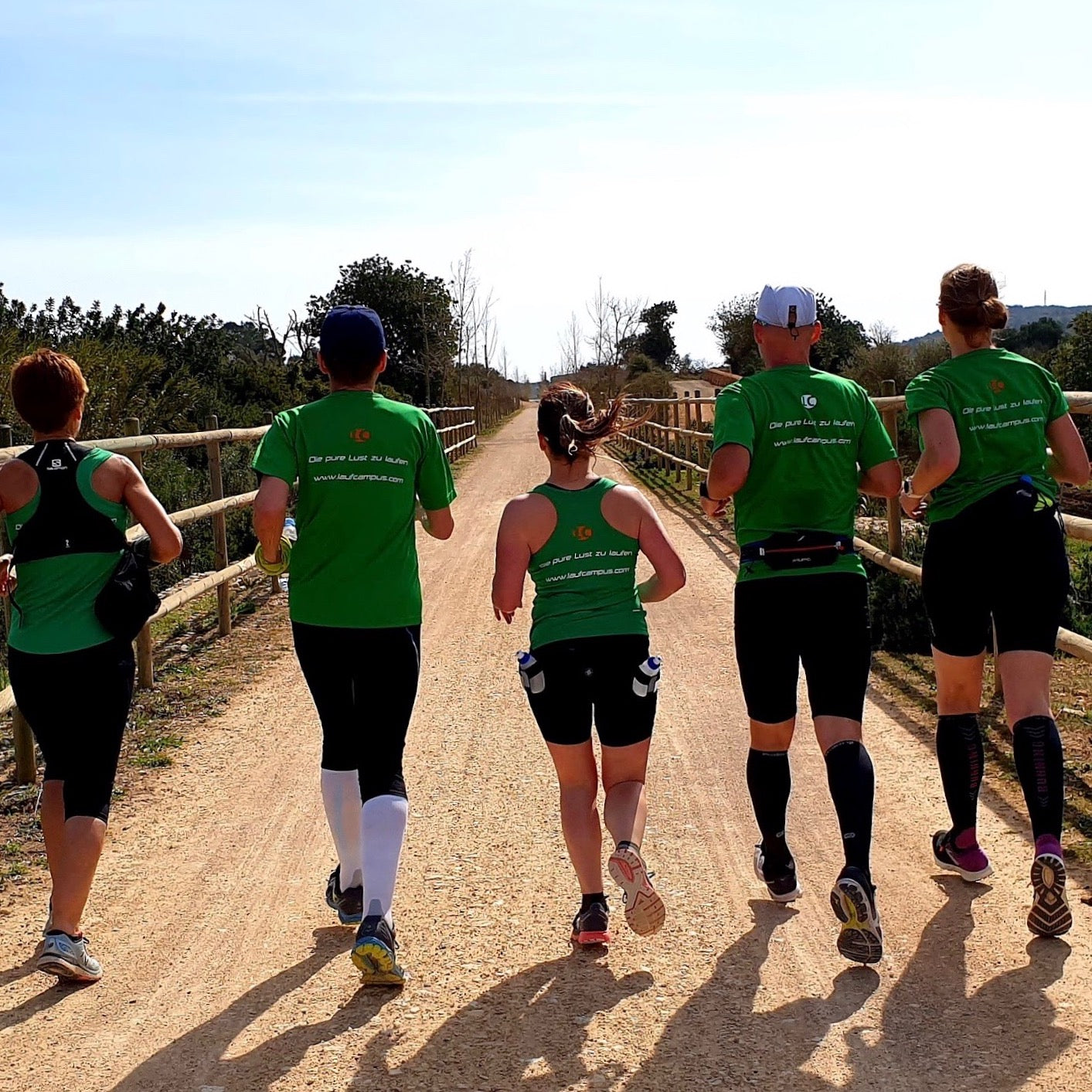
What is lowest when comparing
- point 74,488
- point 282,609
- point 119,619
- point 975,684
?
point 282,609

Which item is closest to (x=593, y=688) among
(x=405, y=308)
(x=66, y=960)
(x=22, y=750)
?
(x=66, y=960)

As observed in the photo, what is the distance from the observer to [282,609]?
10312 millimetres

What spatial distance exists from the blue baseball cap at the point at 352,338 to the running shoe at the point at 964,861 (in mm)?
2383

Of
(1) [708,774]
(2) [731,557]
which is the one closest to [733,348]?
(2) [731,557]

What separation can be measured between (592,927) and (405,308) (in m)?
42.1

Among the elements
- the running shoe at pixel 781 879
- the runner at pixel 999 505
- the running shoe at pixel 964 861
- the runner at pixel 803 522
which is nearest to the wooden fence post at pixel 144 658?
the running shoe at pixel 781 879

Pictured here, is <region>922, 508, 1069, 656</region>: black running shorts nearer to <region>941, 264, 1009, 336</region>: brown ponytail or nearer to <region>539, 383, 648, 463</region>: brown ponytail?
<region>941, 264, 1009, 336</region>: brown ponytail

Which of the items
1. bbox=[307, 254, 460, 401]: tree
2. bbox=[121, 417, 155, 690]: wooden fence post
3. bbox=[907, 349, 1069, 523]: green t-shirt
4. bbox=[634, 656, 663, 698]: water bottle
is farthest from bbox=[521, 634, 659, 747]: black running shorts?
bbox=[307, 254, 460, 401]: tree

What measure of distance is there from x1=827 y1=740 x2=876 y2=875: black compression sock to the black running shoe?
4.13 ft

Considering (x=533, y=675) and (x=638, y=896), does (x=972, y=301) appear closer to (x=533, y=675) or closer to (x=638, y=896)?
(x=533, y=675)

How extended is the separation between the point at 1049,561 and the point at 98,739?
2824 millimetres

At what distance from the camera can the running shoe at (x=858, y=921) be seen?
3.49 m

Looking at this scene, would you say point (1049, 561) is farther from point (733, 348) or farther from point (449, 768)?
point (733, 348)

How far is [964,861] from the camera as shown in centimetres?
423
